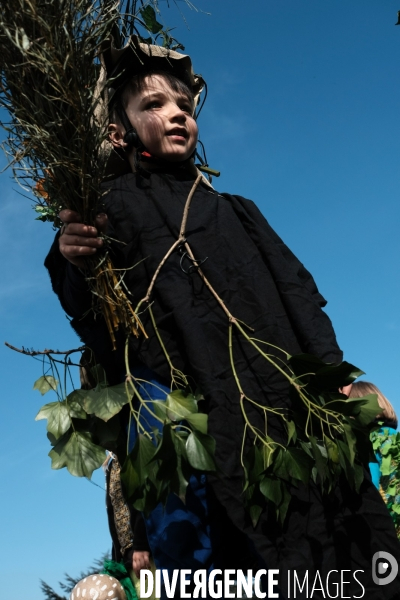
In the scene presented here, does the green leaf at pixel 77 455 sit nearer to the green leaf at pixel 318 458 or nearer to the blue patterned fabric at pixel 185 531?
the blue patterned fabric at pixel 185 531

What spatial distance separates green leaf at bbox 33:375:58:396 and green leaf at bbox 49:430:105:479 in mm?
141

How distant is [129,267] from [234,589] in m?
0.80

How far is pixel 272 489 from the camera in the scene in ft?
4.74

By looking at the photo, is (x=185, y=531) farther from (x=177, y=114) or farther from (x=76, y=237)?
(x=177, y=114)

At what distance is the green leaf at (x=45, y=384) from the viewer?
5.21 feet

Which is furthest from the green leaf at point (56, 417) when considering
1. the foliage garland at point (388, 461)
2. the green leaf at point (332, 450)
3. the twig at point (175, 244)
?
the foliage garland at point (388, 461)

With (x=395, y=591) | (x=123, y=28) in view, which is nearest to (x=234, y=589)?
(x=395, y=591)

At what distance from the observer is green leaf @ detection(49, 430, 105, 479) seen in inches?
56.9

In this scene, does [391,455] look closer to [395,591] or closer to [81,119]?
[395,591]

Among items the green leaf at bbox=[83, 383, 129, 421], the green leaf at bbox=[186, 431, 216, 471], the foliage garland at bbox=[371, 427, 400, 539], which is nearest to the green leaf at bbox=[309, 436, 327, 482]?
the green leaf at bbox=[186, 431, 216, 471]

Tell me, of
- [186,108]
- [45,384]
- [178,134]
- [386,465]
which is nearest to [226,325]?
[45,384]

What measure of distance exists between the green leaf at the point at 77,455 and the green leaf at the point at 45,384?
0.14 m

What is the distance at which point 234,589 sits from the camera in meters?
1.67

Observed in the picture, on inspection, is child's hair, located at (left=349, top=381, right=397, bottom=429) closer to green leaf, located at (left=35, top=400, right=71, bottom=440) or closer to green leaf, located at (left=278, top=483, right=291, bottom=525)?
green leaf, located at (left=278, top=483, right=291, bottom=525)
